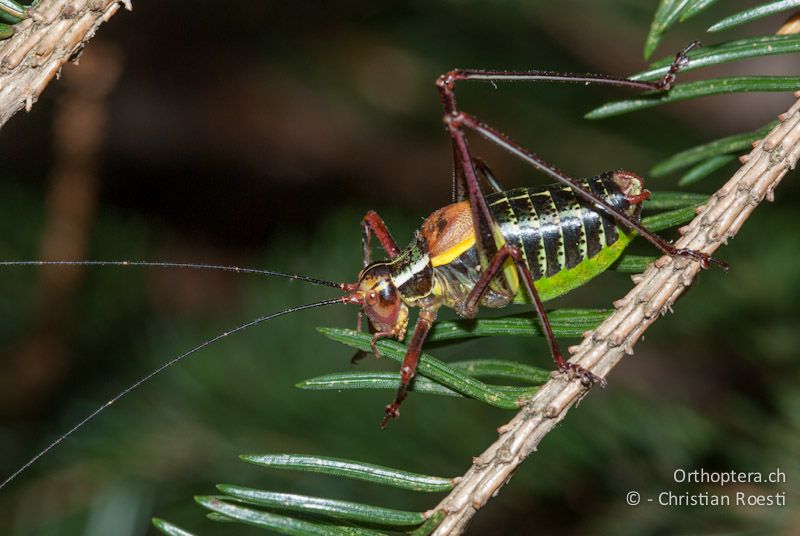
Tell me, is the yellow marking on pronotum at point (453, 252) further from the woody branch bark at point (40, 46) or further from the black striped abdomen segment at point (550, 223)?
the woody branch bark at point (40, 46)

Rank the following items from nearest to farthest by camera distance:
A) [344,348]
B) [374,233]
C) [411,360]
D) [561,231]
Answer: [411,360], [561,231], [344,348], [374,233]

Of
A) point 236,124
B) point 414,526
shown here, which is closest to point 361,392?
point 414,526

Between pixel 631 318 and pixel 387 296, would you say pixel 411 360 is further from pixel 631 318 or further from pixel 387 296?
pixel 387 296

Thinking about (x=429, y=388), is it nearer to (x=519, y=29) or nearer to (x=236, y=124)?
(x=519, y=29)

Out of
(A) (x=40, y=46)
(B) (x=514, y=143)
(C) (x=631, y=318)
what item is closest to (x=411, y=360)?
(C) (x=631, y=318)

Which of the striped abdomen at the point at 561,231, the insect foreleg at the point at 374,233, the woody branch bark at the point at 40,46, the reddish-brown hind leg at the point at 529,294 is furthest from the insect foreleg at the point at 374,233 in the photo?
the woody branch bark at the point at 40,46

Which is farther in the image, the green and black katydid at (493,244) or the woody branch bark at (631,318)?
the green and black katydid at (493,244)

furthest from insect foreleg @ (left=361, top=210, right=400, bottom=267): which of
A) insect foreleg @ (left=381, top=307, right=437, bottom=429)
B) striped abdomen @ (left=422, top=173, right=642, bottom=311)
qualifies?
striped abdomen @ (left=422, top=173, right=642, bottom=311)
